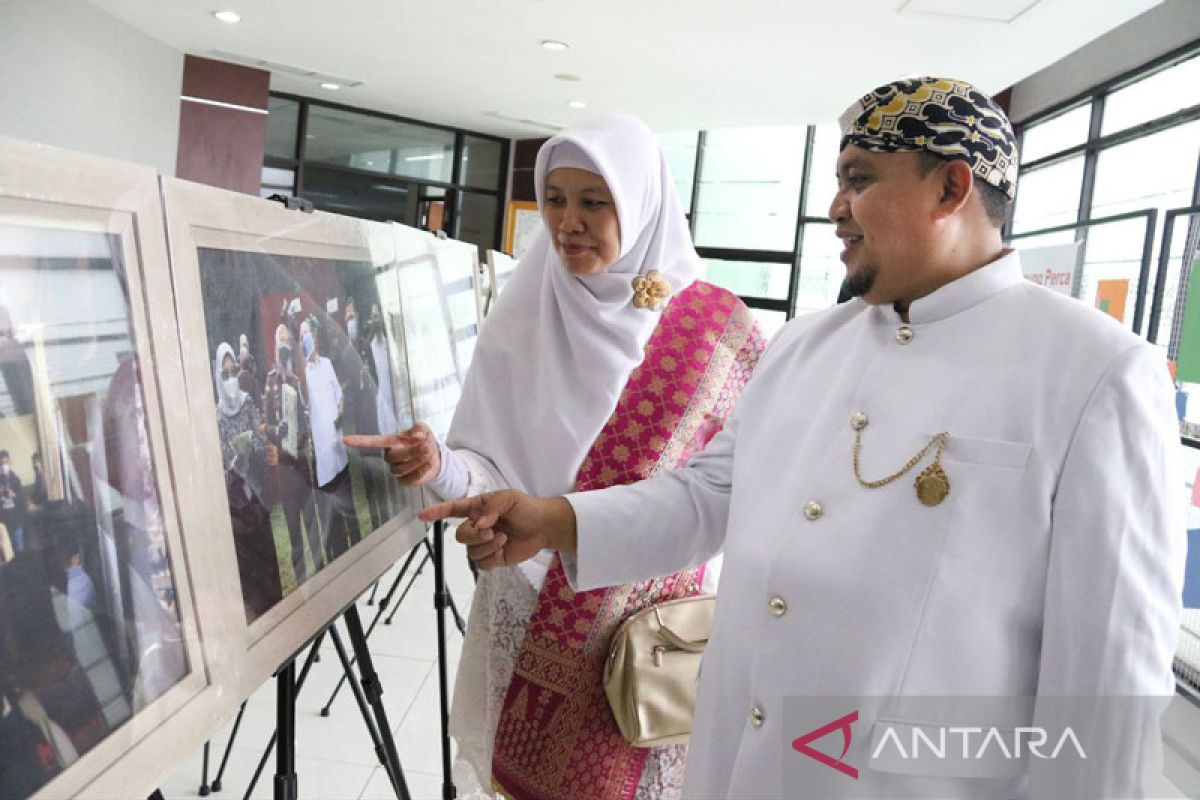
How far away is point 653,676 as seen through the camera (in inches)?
59.3

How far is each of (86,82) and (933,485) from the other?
841cm

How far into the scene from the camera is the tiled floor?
253cm

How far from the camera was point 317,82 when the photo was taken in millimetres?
10039

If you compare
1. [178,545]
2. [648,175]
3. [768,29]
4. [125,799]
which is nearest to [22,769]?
[125,799]

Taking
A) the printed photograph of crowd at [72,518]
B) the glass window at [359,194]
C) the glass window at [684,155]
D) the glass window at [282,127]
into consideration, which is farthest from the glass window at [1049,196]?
the glass window at [282,127]

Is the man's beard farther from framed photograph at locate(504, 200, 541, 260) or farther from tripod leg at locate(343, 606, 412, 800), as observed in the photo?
framed photograph at locate(504, 200, 541, 260)

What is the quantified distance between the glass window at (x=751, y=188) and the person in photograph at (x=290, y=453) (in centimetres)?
1041

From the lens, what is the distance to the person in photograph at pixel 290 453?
41.4 inches

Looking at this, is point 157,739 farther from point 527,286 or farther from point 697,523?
point 527,286

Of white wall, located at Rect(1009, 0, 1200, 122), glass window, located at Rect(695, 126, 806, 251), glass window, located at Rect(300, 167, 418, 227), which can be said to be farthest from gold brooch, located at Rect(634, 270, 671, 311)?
glass window, located at Rect(300, 167, 418, 227)

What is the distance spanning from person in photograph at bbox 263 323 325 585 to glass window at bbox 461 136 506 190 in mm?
11978

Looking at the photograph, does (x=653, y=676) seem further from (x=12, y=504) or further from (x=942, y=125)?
(x=12, y=504)

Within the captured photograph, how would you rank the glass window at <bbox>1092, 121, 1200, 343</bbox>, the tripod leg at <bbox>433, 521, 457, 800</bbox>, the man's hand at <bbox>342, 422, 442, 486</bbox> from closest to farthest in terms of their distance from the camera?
the man's hand at <bbox>342, 422, 442, 486</bbox>, the tripod leg at <bbox>433, 521, 457, 800</bbox>, the glass window at <bbox>1092, 121, 1200, 343</bbox>

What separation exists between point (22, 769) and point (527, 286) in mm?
1168
